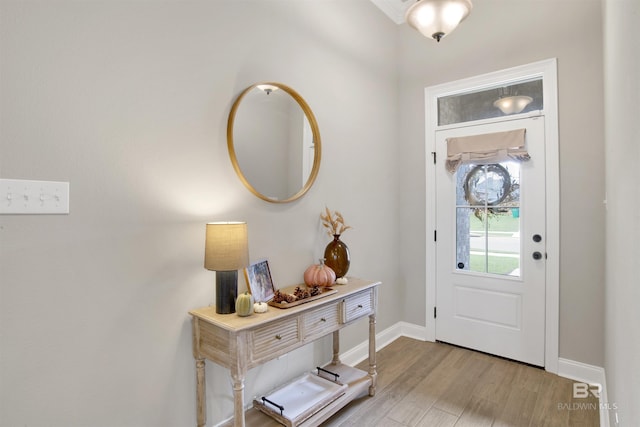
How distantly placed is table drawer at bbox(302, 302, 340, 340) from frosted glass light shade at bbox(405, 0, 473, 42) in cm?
164

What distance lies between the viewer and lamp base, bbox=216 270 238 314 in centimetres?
163

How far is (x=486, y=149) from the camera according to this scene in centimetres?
284

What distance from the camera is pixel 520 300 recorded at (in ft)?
9.07

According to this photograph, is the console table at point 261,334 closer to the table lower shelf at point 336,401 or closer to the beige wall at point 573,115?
the table lower shelf at point 336,401

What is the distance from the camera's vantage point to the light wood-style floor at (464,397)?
2.05 m

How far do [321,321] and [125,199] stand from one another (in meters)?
1.17

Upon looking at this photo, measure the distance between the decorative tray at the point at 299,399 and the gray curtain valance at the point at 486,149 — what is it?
2.06 m

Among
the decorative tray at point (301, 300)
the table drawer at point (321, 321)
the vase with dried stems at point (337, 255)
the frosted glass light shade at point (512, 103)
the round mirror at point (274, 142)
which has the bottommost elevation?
the table drawer at point (321, 321)

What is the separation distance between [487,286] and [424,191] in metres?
0.99

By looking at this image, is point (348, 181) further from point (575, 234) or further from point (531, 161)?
point (575, 234)

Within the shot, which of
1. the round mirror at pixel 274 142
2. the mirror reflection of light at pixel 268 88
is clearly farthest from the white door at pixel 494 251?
the mirror reflection of light at pixel 268 88

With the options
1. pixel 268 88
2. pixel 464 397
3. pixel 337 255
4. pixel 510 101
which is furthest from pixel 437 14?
pixel 464 397

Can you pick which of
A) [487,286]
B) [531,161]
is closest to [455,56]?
[531,161]

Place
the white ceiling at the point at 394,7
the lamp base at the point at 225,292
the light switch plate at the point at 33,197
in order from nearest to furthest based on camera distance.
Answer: the light switch plate at the point at 33,197, the lamp base at the point at 225,292, the white ceiling at the point at 394,7
